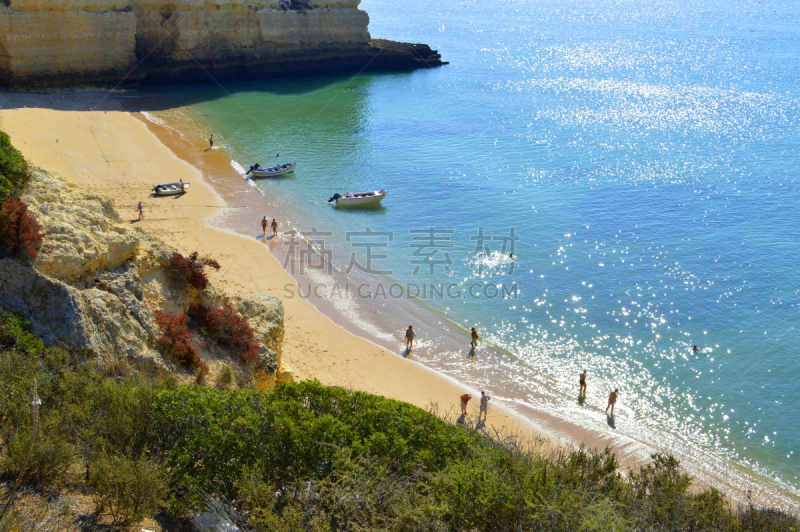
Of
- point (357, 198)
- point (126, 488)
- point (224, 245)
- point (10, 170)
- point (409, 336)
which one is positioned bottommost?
point (409, 336)

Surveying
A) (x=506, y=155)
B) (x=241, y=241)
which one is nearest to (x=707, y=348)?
(x=241, y=241)

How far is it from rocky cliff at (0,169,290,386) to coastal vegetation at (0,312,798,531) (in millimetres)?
526

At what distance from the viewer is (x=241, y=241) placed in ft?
87.4

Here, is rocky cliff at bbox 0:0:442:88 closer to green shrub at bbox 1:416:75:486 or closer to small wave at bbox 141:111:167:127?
small wave at bbox 141:111:167:127

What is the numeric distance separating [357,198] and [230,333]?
63.3 feet

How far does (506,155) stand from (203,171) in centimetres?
2155

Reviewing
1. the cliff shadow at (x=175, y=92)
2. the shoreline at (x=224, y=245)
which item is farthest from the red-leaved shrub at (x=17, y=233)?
the cliff shadow at (x=175, y=92)

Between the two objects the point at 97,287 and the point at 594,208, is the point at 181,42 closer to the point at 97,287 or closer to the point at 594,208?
the point at 594,208

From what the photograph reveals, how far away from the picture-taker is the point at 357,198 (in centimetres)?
3180

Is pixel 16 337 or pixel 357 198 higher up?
pixel 16 337

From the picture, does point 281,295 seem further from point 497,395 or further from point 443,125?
point 443,125

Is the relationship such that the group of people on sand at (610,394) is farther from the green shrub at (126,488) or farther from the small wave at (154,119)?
the small wave at (154,119)

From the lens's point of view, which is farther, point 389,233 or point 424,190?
point 424,190

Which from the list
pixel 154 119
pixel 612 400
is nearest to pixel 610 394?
pixel 612 400
